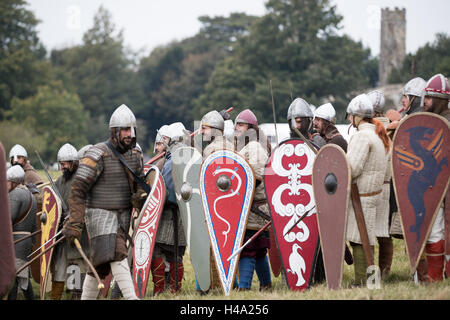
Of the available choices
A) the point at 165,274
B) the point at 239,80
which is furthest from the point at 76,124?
the point at 165,274

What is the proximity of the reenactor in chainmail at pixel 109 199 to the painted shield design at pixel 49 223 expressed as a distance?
124cm

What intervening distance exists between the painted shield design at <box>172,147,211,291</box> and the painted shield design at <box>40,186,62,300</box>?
1.26m

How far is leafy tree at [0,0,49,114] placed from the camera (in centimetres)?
3938

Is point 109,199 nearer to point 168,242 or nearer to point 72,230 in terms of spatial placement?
point 72,230

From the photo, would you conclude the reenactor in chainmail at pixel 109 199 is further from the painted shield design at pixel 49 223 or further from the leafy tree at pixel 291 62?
the leafy tree at pixel 291 62

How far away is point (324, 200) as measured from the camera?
5.05m

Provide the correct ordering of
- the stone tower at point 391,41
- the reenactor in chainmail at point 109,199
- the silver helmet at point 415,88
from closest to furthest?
the reenactor in chainmail at point 109,199 → the silver helmet at point 415,88 → the stone tower at point 391,41

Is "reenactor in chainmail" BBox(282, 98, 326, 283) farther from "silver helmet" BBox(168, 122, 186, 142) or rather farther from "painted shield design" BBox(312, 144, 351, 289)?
"silver helmet" BBox(168, 122, 186, 142)

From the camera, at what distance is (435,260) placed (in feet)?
16.1

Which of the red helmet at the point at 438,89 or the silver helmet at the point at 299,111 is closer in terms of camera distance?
the red helmet at the point at 438,89

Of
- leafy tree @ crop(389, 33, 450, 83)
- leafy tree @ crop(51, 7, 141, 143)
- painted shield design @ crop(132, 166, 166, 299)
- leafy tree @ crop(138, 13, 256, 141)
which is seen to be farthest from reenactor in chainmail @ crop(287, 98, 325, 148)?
leafy tree @ crop(51, 7, 141, 143)

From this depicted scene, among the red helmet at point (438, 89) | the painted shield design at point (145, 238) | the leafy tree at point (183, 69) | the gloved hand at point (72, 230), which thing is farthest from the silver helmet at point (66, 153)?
the leafy tree at point (183, 69)

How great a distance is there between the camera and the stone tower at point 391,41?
4350 centimetres
